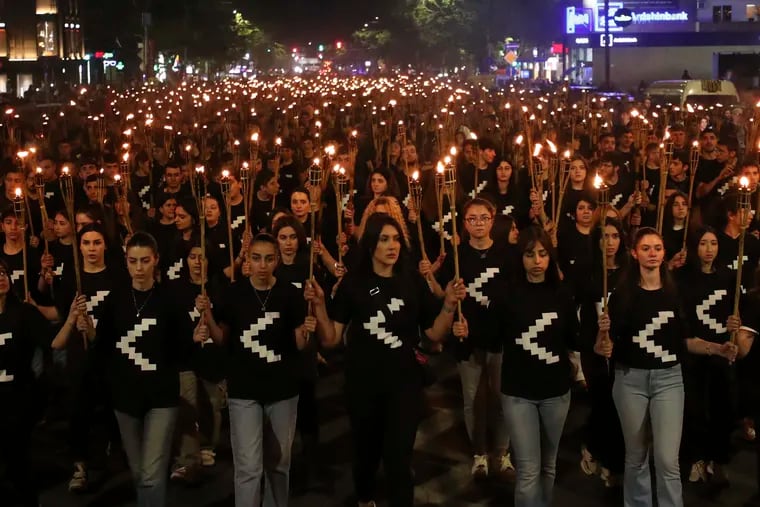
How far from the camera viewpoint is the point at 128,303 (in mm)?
6668

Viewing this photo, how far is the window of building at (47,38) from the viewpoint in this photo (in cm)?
7925

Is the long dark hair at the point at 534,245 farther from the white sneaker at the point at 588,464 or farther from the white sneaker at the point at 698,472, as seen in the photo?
the white sneaker at the point at 698,472

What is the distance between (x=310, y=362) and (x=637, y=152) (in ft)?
28.9

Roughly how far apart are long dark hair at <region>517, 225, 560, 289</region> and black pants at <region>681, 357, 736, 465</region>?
160cm

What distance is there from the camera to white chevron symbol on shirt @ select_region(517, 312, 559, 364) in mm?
6570

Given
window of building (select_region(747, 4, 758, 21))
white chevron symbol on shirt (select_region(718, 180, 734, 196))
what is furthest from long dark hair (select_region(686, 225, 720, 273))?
window of building (select_region(747, 4, 758, 21))

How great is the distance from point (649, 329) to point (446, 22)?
84801 millimetres

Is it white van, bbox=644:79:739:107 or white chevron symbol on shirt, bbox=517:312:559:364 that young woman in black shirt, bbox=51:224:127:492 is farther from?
white van, bbox=644:79:739:107

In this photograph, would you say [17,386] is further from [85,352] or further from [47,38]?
[47,38]

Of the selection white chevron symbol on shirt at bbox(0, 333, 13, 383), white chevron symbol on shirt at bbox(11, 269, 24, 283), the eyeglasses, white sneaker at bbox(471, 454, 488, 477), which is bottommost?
white sneaker at bbox(471, 454, 488, 477)

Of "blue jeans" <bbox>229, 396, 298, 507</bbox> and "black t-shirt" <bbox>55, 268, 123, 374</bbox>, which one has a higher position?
"black t-shirt" <bbox>55, 268, 123, 374</bbox>

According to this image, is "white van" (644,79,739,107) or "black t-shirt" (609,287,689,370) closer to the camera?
"black t-shirt" (609,287,689,370)

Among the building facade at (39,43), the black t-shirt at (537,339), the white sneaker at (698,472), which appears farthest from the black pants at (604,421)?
the building facade at (39,43)

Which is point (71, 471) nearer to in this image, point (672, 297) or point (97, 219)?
point (97, 219)
